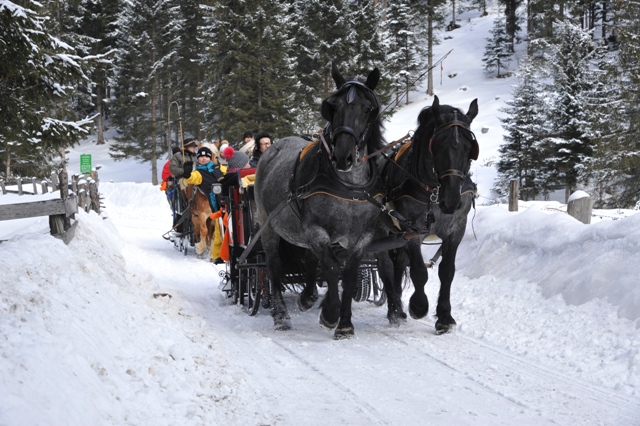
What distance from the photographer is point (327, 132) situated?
19.2 feet

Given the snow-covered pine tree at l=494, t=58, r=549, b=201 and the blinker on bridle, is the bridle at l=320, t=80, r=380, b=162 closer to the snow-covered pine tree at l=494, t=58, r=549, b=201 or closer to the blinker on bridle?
the blinker on bridle

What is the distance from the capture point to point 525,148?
2825 centimetres

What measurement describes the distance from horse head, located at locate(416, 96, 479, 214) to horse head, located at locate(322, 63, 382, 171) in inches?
23.3

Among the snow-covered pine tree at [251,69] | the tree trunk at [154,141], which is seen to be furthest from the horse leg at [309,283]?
the tree trunk at [154,141]

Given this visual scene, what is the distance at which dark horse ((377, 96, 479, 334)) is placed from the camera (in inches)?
218

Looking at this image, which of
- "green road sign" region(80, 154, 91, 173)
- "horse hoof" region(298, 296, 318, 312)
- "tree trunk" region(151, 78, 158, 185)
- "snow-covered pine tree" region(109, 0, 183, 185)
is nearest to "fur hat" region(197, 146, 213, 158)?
"horse hoof" region(298, 296, 318, 312)

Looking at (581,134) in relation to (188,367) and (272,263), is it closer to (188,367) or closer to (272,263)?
(272,263)

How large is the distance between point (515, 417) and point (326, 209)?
2572 mm

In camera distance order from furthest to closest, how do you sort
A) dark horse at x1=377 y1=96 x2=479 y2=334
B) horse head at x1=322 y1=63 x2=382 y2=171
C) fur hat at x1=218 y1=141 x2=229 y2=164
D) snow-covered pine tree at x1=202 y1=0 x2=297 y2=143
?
→ snow-covered pine tree at x1=202 y1=0 x2=297 y2=143, fur hat at x1=218 y1=141 x2=229 y2=164, dark horse at x1=377 y1=96 x2=479 y2=334, horse head at x1=322 y1=63 x2=382 y2=171

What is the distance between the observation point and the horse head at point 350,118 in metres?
5.41

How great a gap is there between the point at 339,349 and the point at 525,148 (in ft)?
80.8

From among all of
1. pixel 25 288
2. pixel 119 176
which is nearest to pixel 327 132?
pixel 25 288

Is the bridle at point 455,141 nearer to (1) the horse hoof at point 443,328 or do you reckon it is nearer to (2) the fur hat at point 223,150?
(1) the horse hoof at point 443,328

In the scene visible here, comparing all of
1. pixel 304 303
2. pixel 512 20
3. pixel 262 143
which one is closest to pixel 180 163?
pixel 262 143
